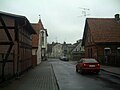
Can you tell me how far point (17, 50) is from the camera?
17828 mm

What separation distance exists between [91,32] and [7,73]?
87.5 ft

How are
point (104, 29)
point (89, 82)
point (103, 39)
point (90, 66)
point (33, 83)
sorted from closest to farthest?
point (33, 83) → point (89, 82) → point (90, 66) → point (103, 39) → point (104, 29)

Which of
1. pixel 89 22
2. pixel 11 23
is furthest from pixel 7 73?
pixel 89 22

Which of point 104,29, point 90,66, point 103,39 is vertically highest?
point 104,29

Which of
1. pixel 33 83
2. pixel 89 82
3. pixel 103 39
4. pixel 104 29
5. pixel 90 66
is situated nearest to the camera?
pixel 33 83

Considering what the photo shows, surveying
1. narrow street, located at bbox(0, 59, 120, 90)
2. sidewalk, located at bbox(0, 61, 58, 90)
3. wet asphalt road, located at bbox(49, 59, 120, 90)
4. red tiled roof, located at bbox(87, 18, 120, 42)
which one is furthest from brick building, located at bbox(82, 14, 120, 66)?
sidewalk, located at bbox(0, 61, 58, 90)

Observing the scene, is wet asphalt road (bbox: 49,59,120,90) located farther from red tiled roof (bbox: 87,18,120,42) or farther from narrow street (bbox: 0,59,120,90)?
red tiled roof (bbox: 87,18,120,42)

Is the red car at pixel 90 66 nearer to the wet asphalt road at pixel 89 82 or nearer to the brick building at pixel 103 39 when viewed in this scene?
the wet asphalt road at pixel 89 82

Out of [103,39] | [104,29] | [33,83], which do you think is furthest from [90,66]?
[104,29]

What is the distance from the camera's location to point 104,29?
136 ft

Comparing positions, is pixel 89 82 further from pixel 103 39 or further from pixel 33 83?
pixel 103 39

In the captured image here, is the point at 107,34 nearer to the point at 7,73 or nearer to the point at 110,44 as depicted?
the point at 110,44

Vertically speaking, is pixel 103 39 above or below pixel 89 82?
above

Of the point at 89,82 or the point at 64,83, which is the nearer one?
the point at 64,83
